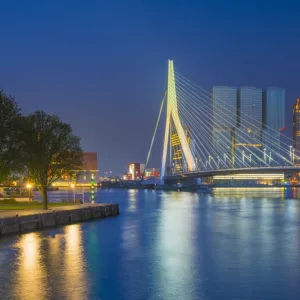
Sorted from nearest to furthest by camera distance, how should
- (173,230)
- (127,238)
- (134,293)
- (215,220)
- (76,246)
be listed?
1. (134,293)
2. (76,246)
3. (127,238)
4. (173,230)
5. (215,220)

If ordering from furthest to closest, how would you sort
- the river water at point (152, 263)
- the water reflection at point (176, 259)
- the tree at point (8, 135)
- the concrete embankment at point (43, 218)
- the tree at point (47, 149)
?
1. the tree at point (47, 149)
2. the tree at point (8, 135)
3. the concrete embankment at point (43, 218)
4. the water reflection at point (176, 259)
5. the river water at point (152, 263)

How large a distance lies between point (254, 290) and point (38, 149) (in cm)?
2921

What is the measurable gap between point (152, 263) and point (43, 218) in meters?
13.9

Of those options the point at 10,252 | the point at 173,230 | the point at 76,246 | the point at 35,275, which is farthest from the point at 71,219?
the point at 35,275

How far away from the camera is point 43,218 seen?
3488cm

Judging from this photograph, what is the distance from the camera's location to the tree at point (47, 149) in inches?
1724

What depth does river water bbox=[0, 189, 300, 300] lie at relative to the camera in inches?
703

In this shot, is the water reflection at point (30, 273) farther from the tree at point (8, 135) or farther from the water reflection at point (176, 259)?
the tree at point (8, 135)

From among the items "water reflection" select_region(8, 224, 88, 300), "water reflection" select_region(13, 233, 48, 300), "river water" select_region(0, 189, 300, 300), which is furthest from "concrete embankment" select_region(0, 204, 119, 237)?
"water reflection" select_region(13, 233, 48, 300)

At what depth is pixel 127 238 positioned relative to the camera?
31750 mm

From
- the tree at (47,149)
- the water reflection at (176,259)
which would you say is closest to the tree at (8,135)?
the tree at (47,149)

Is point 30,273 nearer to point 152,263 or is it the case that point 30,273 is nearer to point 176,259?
point 152,263

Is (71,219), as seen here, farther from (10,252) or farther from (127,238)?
(10,252)

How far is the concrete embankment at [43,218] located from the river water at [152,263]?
927 millimetres
